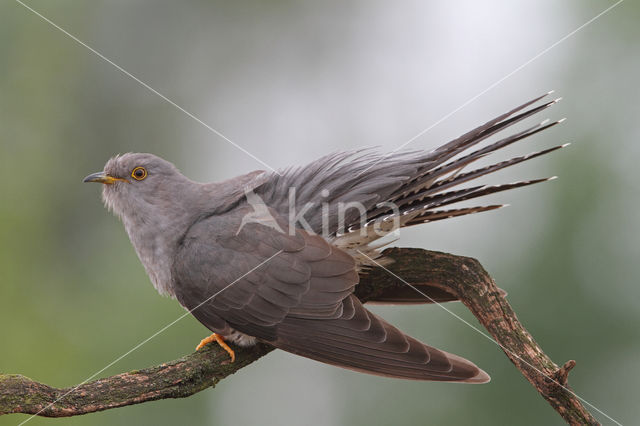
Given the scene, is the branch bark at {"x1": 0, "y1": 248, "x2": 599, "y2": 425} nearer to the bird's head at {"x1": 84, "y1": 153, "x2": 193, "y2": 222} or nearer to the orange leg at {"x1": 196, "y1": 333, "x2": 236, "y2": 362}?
the orange leg at {"x1": 196, "y1": 333, "x2": 236, "y2": 362}

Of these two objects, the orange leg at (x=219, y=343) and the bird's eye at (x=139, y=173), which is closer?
the orange leg at (x=219, y=343)

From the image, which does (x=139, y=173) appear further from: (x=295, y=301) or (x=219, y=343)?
(x=295, y=301)

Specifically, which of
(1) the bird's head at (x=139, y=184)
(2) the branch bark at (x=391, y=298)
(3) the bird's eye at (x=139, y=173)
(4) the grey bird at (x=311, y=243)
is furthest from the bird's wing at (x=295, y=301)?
(3) the bird's eye at (x=139, y=173)

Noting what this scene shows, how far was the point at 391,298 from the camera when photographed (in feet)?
11.6

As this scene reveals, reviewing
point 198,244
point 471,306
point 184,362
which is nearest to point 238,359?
point 184,362

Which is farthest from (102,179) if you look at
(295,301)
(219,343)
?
(295,301)

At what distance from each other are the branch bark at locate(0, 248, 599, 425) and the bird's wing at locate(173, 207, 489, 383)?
19cm

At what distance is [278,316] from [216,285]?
13.1 inches

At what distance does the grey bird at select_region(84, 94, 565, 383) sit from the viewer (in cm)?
295

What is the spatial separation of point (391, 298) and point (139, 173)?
1481 millimetres

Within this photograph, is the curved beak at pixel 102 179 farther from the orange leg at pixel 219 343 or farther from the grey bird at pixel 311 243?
the orange leg at pixel 219 343

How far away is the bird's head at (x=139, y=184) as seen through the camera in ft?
11.6

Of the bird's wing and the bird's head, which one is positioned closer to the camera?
the bird's wing

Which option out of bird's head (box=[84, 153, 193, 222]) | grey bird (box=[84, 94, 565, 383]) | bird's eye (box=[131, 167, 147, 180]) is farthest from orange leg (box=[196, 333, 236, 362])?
bird's eye (box=[131, 167, 147, 180])
